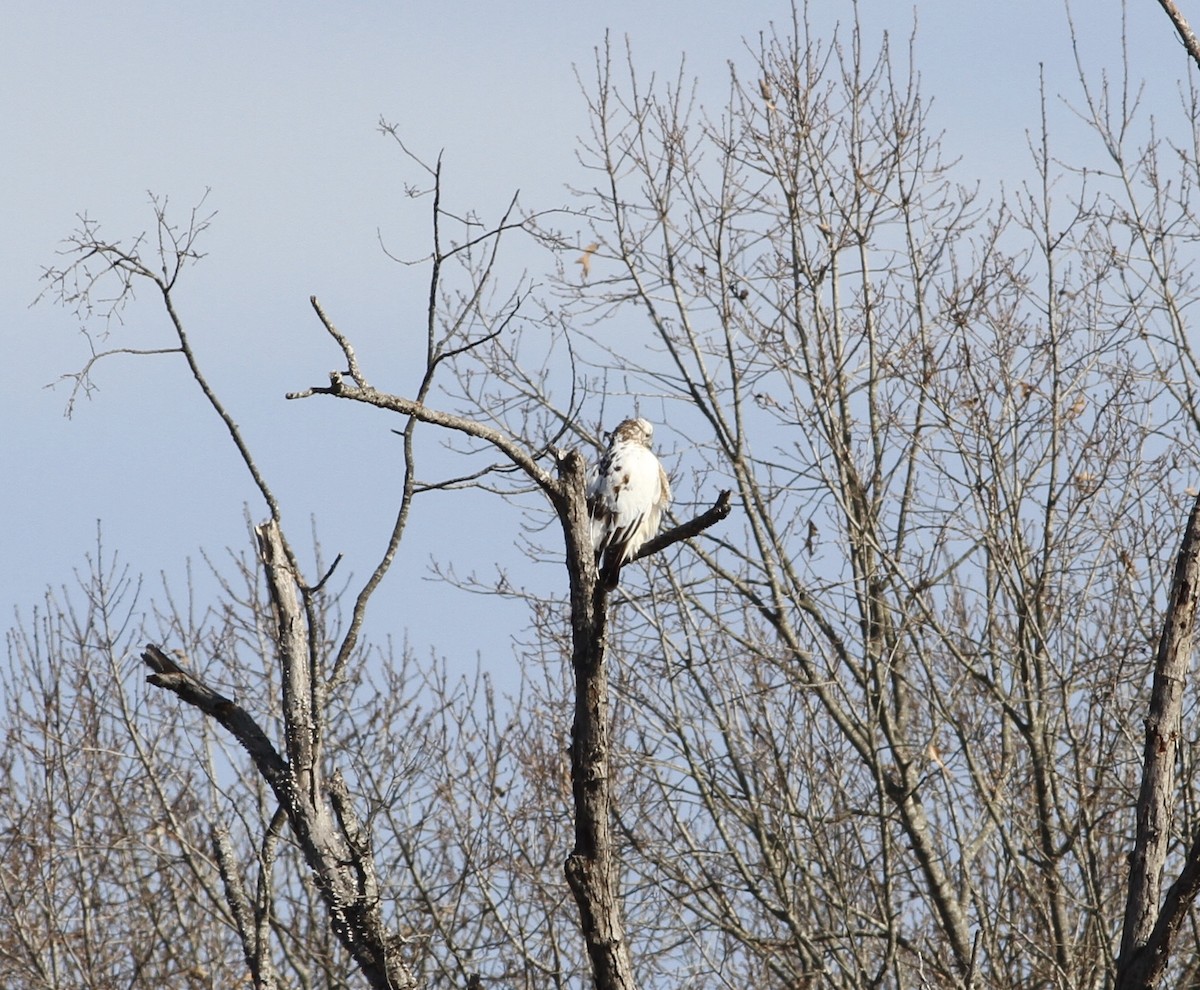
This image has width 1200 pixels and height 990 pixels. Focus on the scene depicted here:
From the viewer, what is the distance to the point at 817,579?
9945mm

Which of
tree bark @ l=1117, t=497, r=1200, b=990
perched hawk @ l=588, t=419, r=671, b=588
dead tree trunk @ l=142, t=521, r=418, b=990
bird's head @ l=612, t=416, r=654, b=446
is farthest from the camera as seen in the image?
bird's head @ l=612, t=416, r=654, b=446

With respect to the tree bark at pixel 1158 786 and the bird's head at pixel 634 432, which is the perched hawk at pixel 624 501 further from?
the tree bark at pixel 1158 786

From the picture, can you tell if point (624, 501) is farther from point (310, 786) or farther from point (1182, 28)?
point (1182, 28)

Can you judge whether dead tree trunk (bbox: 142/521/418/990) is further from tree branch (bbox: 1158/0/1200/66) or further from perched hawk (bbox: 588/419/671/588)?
tree branch (bbox: 1158/0/1200/66)

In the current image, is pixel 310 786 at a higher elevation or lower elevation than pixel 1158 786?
higher

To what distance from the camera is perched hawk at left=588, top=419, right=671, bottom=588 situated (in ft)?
20.4

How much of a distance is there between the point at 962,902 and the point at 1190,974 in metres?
1.53

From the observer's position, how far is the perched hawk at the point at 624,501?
6.22 meters

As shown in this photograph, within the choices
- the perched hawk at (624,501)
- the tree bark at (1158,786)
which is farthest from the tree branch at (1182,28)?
the perched hawk at (624,501)

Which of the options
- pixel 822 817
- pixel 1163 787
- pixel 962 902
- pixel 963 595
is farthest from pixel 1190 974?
pixel 1163 787

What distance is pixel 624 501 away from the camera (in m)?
6.30

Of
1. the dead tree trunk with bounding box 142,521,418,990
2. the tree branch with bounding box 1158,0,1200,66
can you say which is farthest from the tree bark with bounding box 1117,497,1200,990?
the dead tree trunk with bounding box 142,521,418,990

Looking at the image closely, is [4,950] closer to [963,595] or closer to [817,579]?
[817,579]

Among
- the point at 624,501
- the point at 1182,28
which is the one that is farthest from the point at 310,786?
the point at 1182,28
